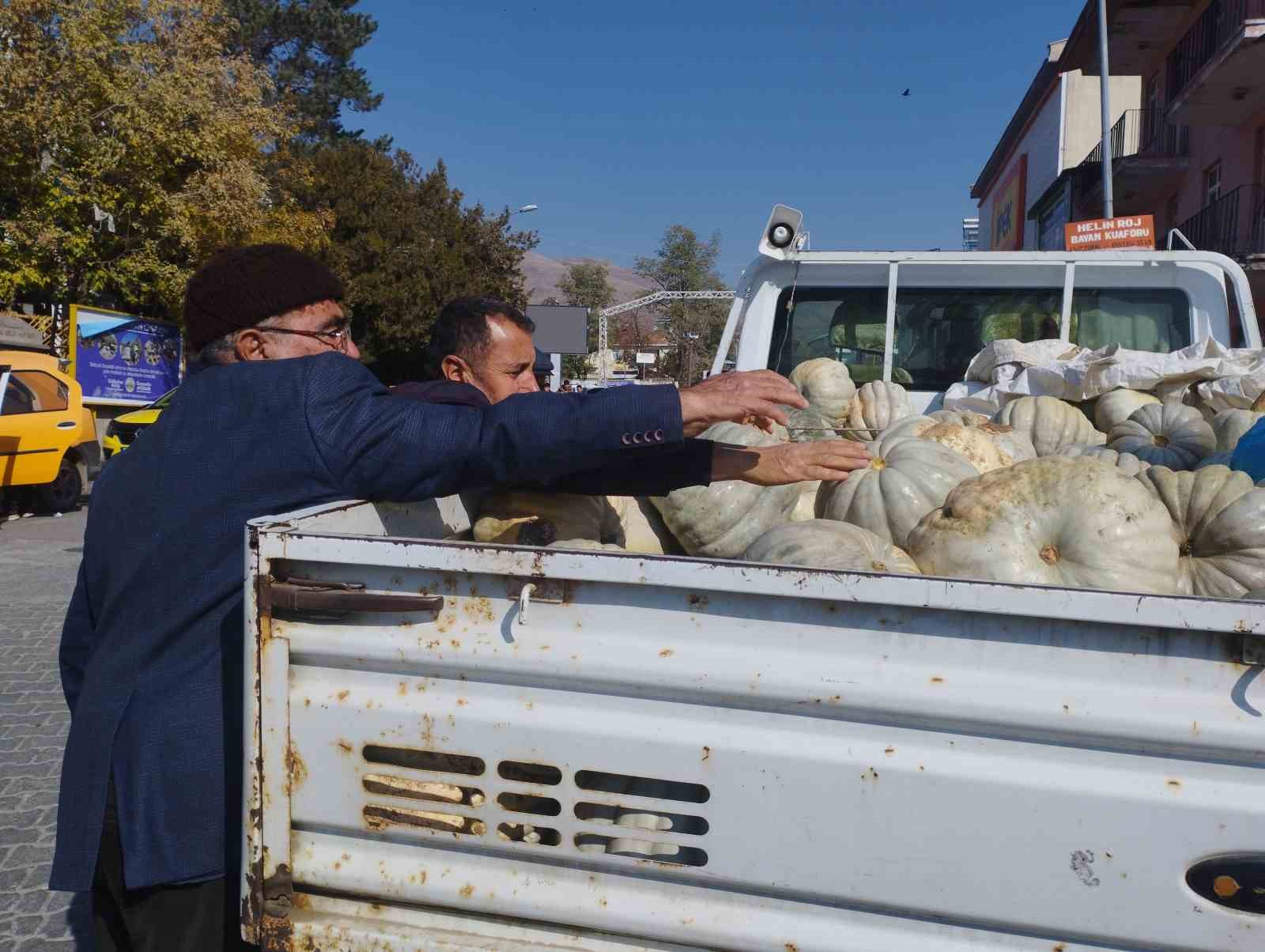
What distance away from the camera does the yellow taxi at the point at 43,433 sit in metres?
12.1

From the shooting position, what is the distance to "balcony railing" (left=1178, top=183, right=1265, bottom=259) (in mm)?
19828

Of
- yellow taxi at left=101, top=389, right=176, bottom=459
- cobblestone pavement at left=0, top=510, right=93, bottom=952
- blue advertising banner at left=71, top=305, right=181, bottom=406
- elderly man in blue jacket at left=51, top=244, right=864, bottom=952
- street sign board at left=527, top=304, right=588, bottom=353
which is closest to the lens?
elderly man in blue jacket at left=51, top=244, right=864, bottom=952

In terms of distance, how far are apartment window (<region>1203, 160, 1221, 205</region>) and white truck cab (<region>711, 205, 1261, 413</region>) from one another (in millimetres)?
21667

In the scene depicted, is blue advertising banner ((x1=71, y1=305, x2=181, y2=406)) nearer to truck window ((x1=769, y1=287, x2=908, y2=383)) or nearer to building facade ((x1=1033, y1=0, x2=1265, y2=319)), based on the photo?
truck window ((x1=769, y1=287, x2=908, y2=383))

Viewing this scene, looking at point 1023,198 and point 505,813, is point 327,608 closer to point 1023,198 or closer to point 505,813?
point 505,813

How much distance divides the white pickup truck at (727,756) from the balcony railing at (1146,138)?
2770cm

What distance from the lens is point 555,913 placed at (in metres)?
1.72

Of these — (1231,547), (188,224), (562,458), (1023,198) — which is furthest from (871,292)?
(1023,198)

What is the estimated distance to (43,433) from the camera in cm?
1232

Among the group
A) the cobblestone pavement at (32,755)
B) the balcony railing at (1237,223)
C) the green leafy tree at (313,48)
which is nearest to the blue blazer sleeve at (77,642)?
the cobblestone pavement at (32,755)

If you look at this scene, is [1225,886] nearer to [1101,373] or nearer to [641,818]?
[641,818]

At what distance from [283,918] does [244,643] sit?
1.66ft

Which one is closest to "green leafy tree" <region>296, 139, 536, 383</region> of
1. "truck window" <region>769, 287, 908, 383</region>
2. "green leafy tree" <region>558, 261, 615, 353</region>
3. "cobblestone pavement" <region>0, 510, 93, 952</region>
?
"cobblestone pavement" <region>0, 510, 93, 952</region>

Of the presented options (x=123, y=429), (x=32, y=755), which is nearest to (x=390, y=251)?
(x=123, y=429)
